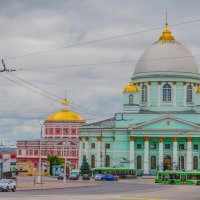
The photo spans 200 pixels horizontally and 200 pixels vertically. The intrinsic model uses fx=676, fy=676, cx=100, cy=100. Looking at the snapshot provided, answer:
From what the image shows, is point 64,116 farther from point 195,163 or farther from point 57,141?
point 195,163

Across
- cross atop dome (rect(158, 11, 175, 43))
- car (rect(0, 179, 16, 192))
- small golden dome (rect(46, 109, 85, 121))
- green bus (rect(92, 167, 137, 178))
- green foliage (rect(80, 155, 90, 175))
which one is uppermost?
cross atop dome (rect(158, 11, 175, 43))

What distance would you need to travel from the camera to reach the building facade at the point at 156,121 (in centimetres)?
11225

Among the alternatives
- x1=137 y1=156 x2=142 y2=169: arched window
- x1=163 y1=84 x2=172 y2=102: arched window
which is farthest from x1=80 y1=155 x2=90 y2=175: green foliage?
x1=163 y1=84 x2=172 y2=102: arched window

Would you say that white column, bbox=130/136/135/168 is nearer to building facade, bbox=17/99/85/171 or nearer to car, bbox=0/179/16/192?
building facade, bbox=17/99/85/171

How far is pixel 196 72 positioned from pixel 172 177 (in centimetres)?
3719

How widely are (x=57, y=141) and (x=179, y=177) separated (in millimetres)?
60789

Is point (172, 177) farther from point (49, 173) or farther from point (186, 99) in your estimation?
point (49, 173)

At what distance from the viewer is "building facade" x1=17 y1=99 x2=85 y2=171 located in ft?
470

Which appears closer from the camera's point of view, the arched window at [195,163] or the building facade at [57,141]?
the arched window at [195,163]

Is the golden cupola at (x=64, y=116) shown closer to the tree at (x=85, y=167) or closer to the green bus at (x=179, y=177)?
the tree at (x=85, y=167)

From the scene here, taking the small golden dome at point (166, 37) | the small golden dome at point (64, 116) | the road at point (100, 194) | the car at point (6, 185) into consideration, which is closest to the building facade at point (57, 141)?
the small golden dome at point (64, 116)

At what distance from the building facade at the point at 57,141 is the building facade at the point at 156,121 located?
23.3 meters

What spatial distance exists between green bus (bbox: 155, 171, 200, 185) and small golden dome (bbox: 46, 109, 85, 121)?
215 ft

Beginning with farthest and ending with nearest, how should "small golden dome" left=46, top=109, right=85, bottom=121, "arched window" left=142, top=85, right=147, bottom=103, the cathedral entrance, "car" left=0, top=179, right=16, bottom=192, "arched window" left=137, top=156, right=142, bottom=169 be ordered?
"small golden dome" left=46, top=109, right=85, bottom=121
"arched window" left=142, top=85, right=147, bottom=103
"arched window" left=137, top=156, right=142, bottom=169
the cathedral entrance
"car" left=0, top=179, right=16, bottom=192
